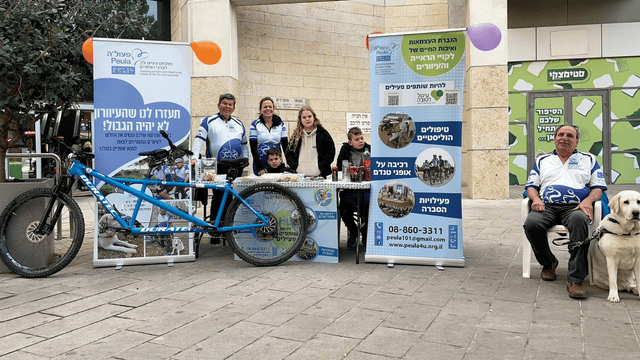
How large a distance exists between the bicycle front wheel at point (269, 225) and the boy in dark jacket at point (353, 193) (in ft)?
2.29

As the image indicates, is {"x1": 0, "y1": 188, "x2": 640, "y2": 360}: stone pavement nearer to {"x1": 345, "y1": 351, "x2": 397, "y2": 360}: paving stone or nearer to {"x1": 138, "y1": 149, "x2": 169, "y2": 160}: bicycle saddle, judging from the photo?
{"x1": 345, "y1": 351, "x2": 397, "y2": 360}: paving stone

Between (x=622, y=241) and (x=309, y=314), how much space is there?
2.18 meters

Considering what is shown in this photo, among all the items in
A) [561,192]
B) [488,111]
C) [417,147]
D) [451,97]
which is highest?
[488,111]

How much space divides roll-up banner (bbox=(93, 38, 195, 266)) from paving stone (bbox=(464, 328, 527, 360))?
289 cm

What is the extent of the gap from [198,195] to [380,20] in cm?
849

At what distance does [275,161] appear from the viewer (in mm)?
5488

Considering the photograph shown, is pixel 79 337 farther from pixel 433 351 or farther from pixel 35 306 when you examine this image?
pixel 433 351

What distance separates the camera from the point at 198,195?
552cm

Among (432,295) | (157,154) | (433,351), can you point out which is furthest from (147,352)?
(157,154)

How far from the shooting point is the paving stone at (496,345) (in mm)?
2699

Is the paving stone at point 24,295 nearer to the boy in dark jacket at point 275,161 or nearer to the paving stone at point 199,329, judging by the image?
the paving stone at point 199,329

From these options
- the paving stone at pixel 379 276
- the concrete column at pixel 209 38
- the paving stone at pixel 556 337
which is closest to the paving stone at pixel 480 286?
the paving stone at pixel 379 276

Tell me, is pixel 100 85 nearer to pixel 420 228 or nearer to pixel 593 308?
pixel 420 228

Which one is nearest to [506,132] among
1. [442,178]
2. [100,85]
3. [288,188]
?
[442,178]
